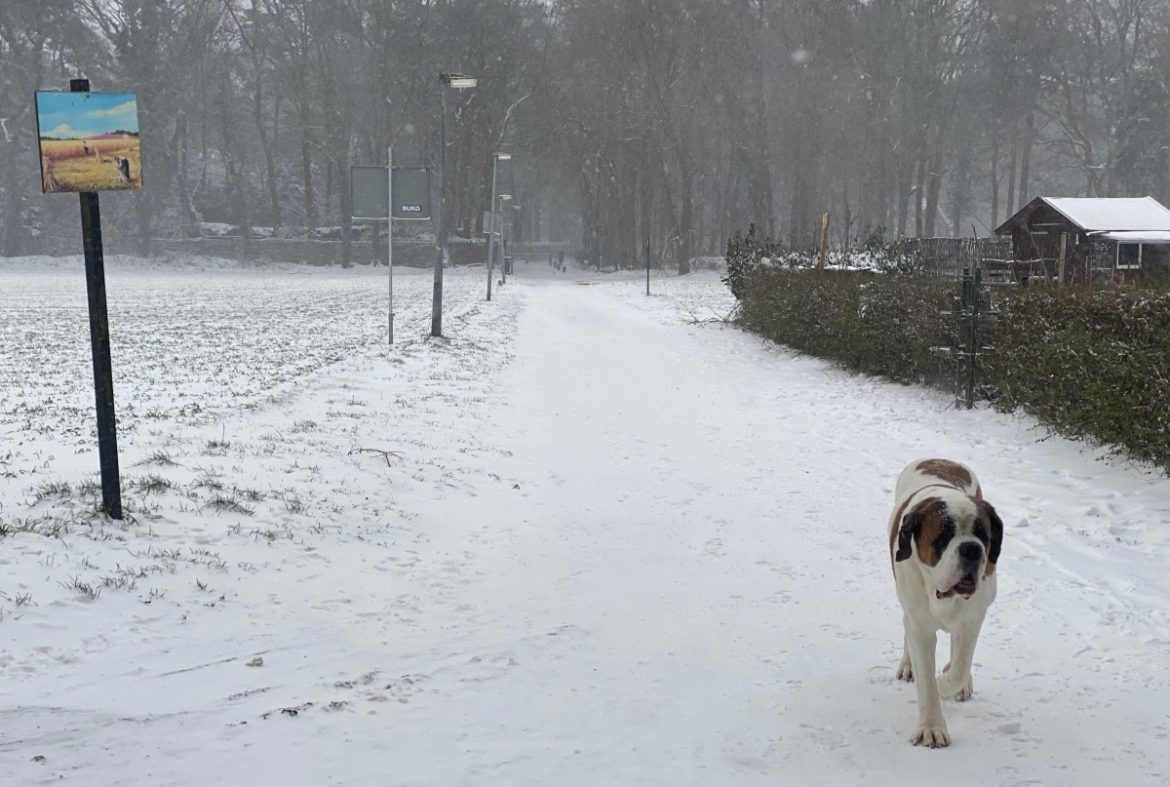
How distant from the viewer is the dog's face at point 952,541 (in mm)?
3510

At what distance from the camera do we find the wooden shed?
3441cm

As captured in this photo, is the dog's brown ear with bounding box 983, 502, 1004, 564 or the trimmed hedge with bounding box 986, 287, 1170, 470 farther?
the trimmed hedge with bounding box 986, 287, 1170, 470

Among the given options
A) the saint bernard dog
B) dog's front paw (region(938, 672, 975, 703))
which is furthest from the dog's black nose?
dog's front paw (region(938, 672, 975, 703))

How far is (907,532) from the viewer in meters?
3.73

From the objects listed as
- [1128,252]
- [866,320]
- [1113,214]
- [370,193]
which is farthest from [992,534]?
[1113,214]

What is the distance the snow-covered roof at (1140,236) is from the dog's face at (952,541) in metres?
35.4

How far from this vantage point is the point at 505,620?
5.36 m

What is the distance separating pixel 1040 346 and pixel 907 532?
23.3ft

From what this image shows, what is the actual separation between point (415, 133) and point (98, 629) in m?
62.3

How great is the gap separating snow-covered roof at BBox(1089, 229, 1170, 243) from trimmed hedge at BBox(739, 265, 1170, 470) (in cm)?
2245

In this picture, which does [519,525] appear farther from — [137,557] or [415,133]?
[415,133]

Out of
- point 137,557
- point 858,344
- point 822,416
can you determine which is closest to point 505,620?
point 137,557

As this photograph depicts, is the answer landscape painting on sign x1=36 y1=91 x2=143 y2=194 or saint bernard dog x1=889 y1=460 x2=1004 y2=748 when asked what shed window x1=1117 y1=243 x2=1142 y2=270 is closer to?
saint bernard dog x1=889 y1=460 x2=1004 y2=748

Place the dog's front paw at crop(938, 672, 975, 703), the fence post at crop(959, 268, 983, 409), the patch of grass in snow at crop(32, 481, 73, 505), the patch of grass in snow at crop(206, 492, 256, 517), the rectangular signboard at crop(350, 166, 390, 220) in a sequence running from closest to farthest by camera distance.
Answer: the dog's front paw at crop(938, 672, 975, 703)
the patch of grass in snow at crop(32, 481, 73, 505)
the patch of grass in snow at crop(206, 492, 256, 517)
the fence post at crop(959, 268, 983, 409)
the rectangular signboard at crop(350, 166, 390, 220)
